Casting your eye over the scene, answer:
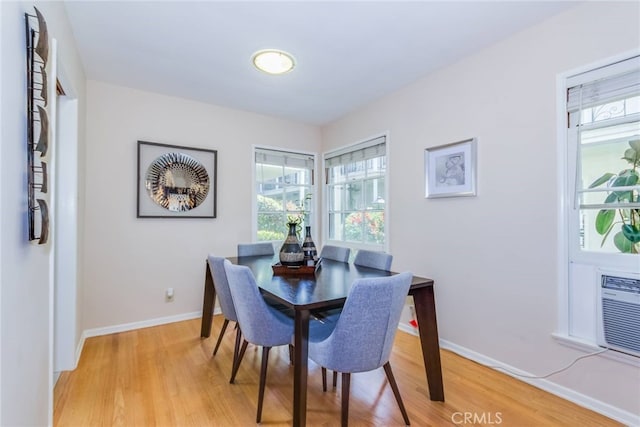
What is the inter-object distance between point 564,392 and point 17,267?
2.88m

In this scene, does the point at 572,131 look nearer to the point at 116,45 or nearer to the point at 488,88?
the point at 488,88

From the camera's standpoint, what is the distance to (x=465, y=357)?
2.43 metres

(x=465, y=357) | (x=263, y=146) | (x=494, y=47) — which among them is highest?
(x=494, y=47)

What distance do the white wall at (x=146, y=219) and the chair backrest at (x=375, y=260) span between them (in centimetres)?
176

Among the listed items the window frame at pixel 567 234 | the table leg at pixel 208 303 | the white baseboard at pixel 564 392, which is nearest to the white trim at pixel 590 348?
the window frame at pixel 567 234

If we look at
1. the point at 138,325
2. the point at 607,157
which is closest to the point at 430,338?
the point at 607,157

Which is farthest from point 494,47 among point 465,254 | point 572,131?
point 465,254

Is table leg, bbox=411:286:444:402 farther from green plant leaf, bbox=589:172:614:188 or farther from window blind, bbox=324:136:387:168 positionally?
window blind, bbox=324:136:387:168

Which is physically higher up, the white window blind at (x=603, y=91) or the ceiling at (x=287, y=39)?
the ceiling at (x=287, y=39)

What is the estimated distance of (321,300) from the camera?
1.47 meters

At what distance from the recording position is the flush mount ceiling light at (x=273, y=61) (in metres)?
2.36

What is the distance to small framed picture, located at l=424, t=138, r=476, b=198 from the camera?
243cm

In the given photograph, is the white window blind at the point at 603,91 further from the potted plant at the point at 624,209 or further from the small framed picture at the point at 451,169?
the small framed picture at the point at 451,169

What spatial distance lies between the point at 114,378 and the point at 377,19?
9.93ft
